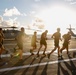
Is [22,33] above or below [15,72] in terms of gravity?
above

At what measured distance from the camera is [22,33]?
13.0 m

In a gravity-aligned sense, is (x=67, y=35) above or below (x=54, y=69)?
above

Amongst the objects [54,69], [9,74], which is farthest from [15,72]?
[54,69]

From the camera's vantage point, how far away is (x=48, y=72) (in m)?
9.66

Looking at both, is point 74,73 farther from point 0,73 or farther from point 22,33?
point 22,33

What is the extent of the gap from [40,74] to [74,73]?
1576 mm

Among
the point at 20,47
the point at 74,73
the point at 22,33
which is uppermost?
the point at 22,33

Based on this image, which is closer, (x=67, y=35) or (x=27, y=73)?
(x=27, y=73)

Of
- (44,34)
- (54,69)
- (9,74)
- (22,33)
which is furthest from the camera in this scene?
(44,34)

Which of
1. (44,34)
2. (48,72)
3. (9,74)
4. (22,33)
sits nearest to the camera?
(9,74)

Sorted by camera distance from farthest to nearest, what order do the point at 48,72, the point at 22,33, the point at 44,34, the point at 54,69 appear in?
the point at 44,34 < the point at 22,33 < the point at 54,69 < the point at 48,72

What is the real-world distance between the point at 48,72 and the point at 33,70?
77 centimetres

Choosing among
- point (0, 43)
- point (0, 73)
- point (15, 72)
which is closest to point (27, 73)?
point (15, 72)

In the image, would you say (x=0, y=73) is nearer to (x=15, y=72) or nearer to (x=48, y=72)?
(x=15, y=72)
